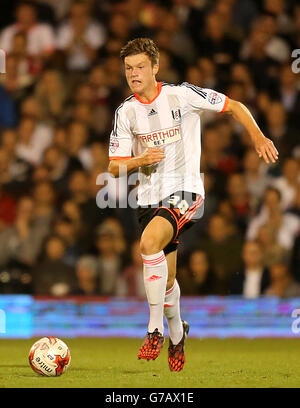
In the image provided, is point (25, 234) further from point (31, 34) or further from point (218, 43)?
point (218, 43)

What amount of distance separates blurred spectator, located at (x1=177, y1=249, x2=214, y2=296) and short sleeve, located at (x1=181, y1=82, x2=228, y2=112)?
353cm

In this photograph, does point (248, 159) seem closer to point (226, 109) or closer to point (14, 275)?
point (14, 275)

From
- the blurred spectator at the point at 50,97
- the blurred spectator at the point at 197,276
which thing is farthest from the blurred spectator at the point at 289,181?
the blurred spectator at the point at 50,97

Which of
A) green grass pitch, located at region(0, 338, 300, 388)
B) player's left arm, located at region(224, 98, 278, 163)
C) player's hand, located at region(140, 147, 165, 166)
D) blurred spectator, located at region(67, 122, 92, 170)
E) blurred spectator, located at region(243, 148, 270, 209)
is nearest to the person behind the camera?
green grass pitch, located at region(0, 338, 300, 388)

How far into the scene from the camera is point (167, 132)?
296 inches

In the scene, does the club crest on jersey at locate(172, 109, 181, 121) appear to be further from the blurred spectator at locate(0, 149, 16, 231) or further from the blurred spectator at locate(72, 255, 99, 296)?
the blurred spectator at locate(0, 149, 16, 231)

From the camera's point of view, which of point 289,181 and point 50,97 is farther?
point 50,97

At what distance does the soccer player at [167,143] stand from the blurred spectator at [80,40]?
644 centimetres

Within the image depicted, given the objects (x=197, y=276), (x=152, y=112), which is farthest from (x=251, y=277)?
(x=152, y=112)

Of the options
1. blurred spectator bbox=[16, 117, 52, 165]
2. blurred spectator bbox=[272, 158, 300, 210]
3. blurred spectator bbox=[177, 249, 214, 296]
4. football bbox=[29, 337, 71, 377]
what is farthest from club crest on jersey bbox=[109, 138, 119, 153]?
blurred spectator bbox=[16, 117, 52, 165]

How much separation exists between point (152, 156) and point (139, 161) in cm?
12

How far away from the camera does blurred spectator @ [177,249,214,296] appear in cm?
1085

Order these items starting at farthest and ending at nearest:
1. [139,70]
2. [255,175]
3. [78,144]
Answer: [78,144], [255,175], [139,70]

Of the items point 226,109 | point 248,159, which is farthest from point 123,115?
point 248,159
